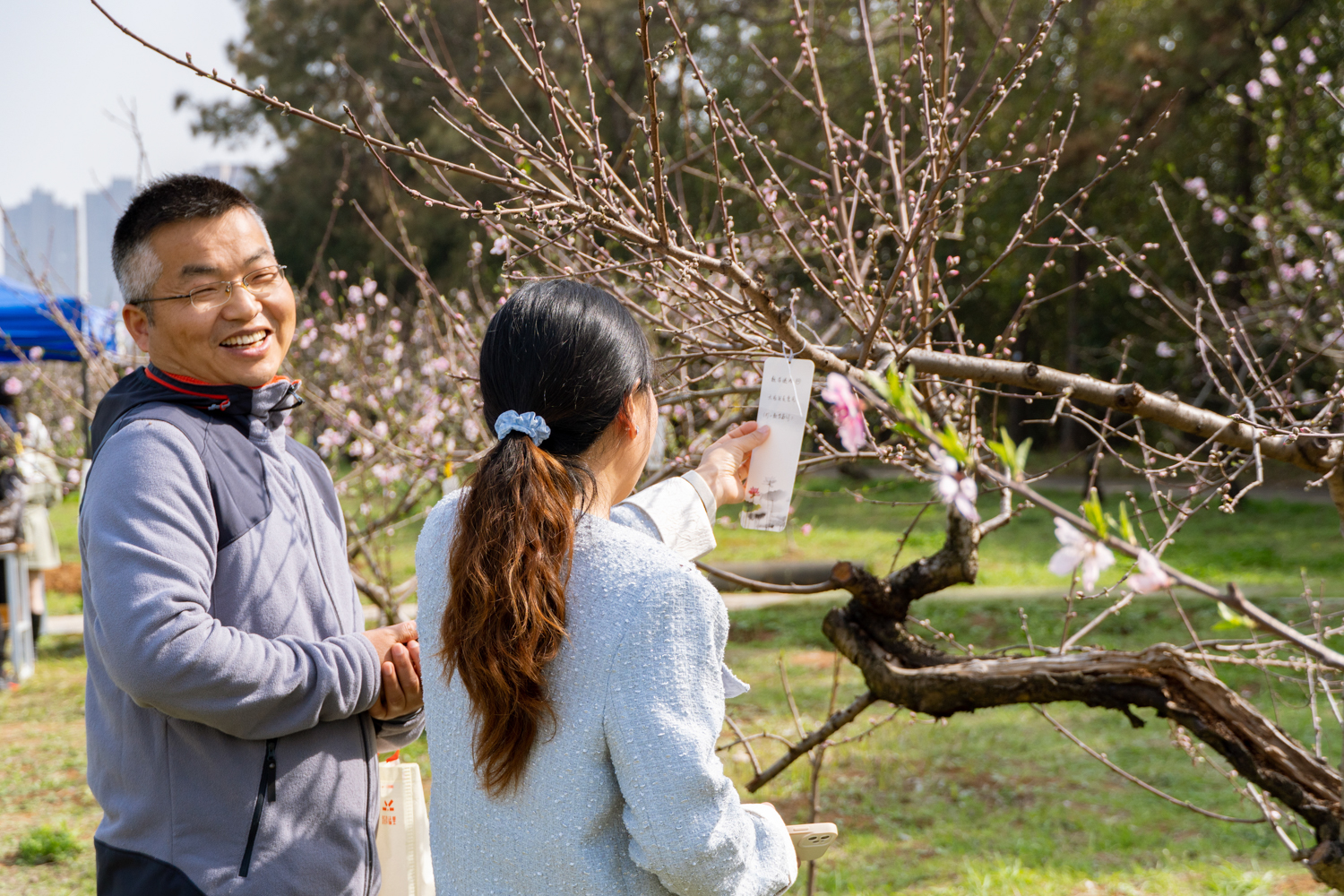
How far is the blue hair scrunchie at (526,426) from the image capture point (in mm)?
1258

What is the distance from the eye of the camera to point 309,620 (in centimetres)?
166

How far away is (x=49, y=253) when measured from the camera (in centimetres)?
594

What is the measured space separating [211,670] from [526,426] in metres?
0.58

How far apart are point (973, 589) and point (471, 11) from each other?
44.6 feet

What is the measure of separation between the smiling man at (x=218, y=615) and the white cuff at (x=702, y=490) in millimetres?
551

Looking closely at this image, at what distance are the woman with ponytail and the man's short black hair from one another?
0.70m

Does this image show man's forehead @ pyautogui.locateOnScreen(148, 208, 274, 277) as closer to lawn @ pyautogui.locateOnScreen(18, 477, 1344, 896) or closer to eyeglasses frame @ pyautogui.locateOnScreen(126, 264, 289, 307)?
eyeglasses frame @ pyautogui.locateOnScreen(126, 264, 289, 307)

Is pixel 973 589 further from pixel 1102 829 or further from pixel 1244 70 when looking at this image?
pixel 1244 70

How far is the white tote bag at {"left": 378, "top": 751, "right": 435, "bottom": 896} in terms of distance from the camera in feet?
6.11

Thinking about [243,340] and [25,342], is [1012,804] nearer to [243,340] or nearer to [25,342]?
[243,340]

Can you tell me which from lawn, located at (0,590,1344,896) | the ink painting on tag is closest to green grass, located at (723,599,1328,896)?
lawn, located at (0,590,1344,896)

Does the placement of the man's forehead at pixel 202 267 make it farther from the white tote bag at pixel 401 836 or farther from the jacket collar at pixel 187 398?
the white tote bag at pixel 401 836

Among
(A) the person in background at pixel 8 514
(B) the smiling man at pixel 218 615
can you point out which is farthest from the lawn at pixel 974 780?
(B) the smiling man at pixel 218 615

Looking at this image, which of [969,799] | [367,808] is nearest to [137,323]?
[367,808]
